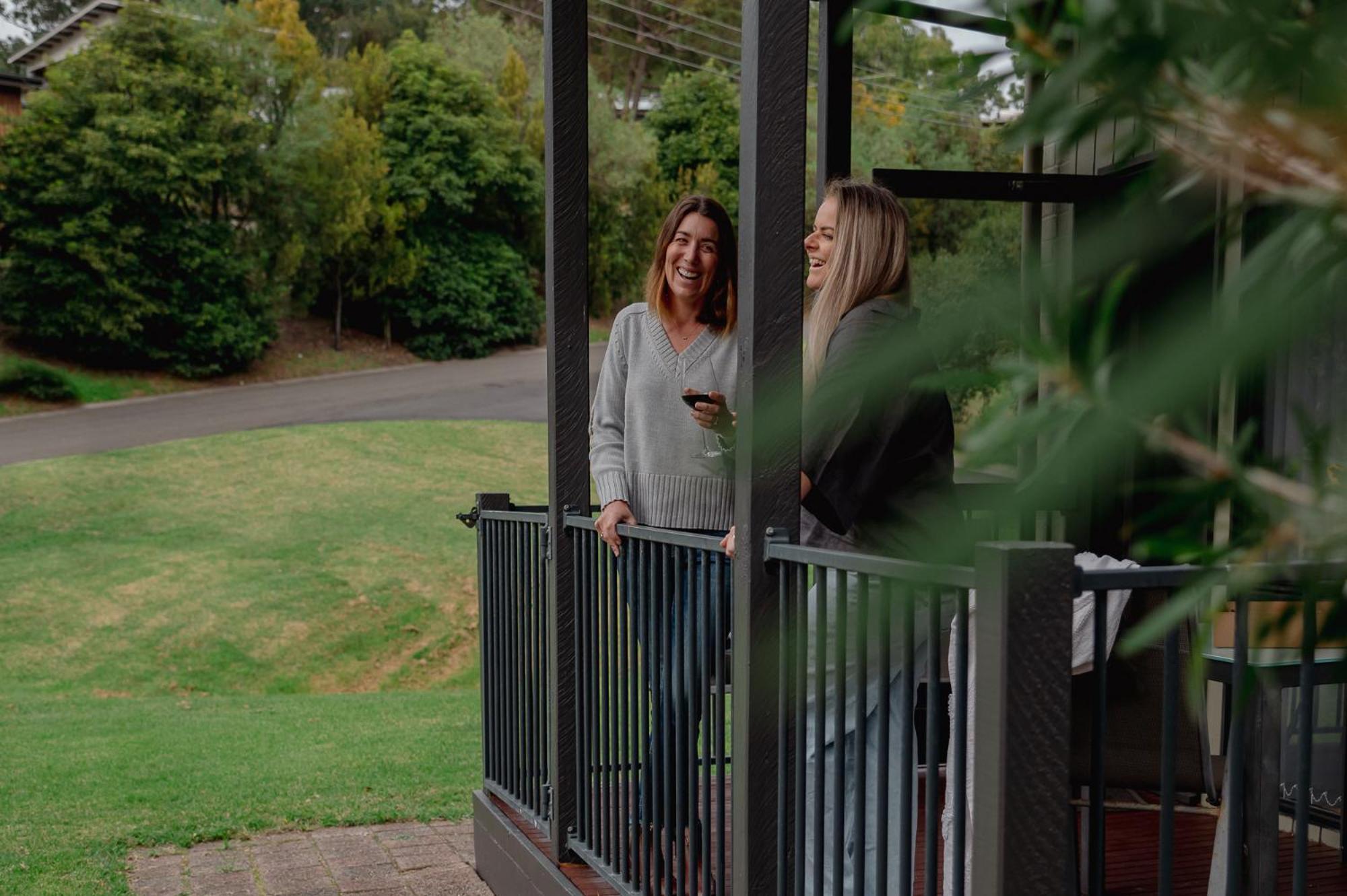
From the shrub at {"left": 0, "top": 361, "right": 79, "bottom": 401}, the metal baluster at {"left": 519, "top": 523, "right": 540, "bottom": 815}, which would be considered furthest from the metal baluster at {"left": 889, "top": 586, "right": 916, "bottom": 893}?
the shrub at {"left": 0, "top": 361, "right": 79, "bottom": 401}

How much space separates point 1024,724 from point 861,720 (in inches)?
22.5

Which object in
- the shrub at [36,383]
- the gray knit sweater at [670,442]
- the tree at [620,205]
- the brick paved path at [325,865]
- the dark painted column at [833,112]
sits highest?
the tree at [620,205]

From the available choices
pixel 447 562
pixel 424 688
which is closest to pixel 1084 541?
pixel 424 688

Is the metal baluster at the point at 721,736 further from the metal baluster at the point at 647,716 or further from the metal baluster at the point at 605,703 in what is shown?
the metal baluster at the point at 605,703

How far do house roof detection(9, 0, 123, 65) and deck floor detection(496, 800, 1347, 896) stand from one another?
38026 millimetres

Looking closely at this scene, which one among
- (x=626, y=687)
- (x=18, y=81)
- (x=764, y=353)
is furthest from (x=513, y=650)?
(x=18, y=81)

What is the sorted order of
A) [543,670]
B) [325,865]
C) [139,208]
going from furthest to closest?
[139,208] → [325,865] → [543,670]

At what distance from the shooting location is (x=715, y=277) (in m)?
3.76

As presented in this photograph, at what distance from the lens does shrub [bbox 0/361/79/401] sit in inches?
971

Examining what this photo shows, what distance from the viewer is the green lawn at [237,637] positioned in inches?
274

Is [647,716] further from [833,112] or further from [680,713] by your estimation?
[833,112]

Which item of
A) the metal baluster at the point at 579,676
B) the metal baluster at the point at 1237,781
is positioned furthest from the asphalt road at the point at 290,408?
the metal baluster at the point at 1237,781

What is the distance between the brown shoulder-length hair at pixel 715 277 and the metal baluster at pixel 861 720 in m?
1.56

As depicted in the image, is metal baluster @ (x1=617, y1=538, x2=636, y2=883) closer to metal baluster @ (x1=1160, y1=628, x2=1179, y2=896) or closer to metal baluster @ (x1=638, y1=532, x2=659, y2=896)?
metal baluster @ (x1=638, y1=532, x2=659, y2=896)
